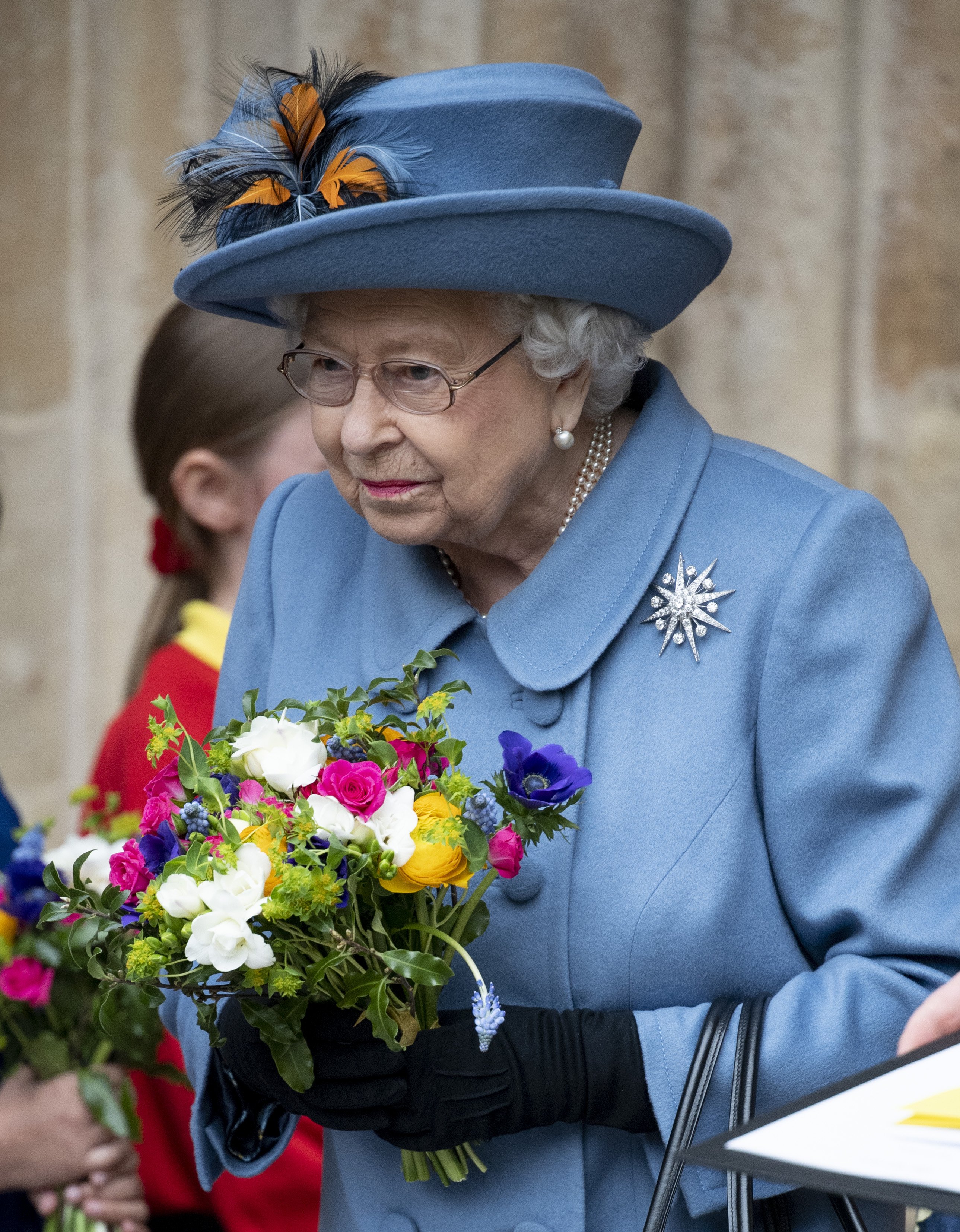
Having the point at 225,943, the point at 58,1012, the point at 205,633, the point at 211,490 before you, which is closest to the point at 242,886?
the point at 225,943

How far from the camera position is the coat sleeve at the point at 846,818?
1487 millimetres

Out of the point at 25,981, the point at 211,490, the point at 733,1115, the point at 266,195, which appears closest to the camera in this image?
the point at 733,1115

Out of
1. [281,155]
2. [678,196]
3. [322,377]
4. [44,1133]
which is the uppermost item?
[678,196]

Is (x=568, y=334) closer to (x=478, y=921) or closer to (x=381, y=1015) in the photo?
(x=478, y=921)

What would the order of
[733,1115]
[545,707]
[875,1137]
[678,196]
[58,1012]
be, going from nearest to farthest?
[875,1137], [733,1115], [545,707], [58,1012], [678,196]

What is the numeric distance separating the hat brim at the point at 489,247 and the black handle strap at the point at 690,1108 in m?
0.80

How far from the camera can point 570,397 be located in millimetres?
1672

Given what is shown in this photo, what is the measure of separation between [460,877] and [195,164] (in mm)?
882

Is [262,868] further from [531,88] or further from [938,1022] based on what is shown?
[531,88]

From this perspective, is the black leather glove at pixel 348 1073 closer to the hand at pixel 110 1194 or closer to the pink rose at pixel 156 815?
the pink rose at pixel 156 815

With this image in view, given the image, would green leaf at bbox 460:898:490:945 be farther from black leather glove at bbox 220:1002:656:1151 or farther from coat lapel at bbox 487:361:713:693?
coat lapel at bbox 487:361:713:693

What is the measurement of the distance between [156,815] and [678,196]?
8.30 ft

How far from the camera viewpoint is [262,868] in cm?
125

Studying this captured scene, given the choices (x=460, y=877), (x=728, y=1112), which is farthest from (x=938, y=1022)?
(x=460, y=877)
